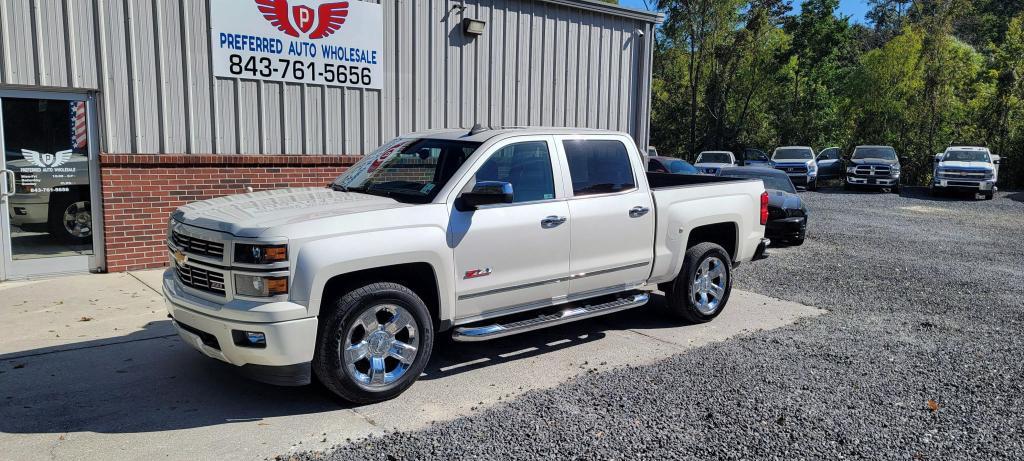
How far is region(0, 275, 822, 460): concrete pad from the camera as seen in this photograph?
429cm

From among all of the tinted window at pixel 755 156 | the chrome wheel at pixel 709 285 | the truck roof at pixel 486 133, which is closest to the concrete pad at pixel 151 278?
the truck roof at pixel 486 133

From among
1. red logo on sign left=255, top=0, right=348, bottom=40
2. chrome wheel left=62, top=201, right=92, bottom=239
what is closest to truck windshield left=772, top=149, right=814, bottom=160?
red logo on sign left=255, top=0, right=348, bottom=40

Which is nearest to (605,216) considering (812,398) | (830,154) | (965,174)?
(812,398)

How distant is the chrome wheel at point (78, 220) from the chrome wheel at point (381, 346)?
5763 millimetres

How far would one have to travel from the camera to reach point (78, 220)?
875 centimetres

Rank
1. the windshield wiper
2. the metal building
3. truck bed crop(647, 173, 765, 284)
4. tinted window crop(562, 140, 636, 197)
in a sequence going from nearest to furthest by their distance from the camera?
the windshield wiper < tinted window crop(562, 140, 636, 197) < truck bed crop(647, 173, 765, 284) < the metal building

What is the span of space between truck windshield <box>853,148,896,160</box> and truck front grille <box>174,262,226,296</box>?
94.3ft

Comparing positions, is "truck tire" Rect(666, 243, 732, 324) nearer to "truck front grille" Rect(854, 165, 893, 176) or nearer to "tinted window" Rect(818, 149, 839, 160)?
"truck front grille" Rect(854, 165, 893, 176)

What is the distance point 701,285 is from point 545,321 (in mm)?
2255

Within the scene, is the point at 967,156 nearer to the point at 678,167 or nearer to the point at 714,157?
the point at 714,157

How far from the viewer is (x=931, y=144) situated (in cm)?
3284

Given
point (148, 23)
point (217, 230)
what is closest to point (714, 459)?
point (217, 230)

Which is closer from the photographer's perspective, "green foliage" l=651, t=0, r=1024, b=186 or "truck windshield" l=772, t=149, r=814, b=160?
"truck windshield" l=772, t=149, r=814, b=160

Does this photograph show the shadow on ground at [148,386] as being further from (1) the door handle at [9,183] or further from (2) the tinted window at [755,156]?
(2) the tinted window at [755,156]
